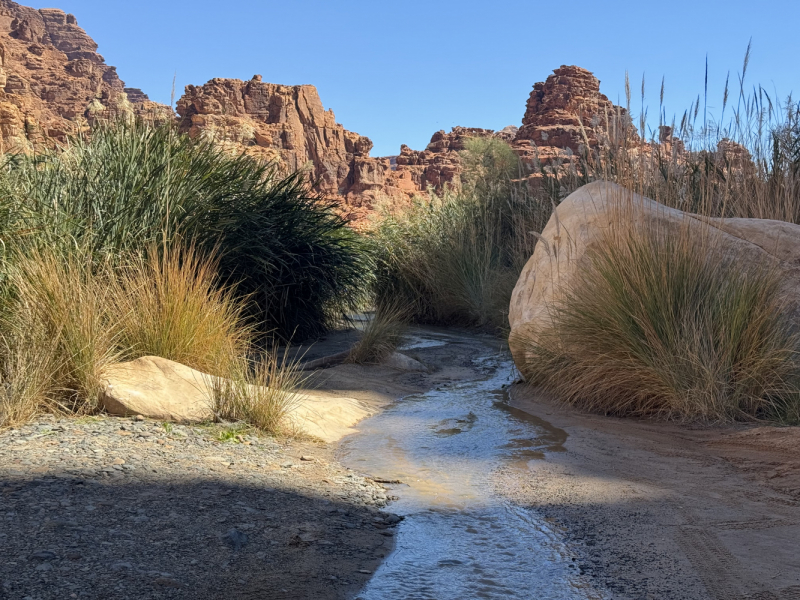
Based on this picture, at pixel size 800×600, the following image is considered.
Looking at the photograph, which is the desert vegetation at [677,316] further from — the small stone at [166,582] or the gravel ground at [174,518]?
the small stone at [166,582]

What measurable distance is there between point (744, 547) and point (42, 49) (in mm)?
99539

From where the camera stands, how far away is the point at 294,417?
4480 millimetres

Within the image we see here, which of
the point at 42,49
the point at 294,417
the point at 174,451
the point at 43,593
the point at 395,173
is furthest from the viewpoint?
the point at 42,49

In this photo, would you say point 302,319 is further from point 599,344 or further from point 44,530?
point 44,530

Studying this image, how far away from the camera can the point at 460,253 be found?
36.6ft

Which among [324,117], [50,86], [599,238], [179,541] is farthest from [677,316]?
[50,86]

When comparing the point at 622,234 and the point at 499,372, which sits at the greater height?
the point at 622,234

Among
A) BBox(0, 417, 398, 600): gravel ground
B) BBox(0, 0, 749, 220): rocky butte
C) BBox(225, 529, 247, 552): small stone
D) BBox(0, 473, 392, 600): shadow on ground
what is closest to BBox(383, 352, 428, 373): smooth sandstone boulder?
BBox(0, 417, 398, 600): gravel ground

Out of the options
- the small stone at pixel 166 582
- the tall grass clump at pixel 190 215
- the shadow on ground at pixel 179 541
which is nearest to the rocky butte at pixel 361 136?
the tall grass clump at pixel 190 215

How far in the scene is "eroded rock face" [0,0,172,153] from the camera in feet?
25.3

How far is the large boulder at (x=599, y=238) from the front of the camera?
538 centimetres

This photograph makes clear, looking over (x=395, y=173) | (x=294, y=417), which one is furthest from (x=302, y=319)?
(x=395, y=173)

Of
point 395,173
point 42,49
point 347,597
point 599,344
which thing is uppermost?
point 42,49

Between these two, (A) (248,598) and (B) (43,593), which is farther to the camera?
(A) (248,598)
